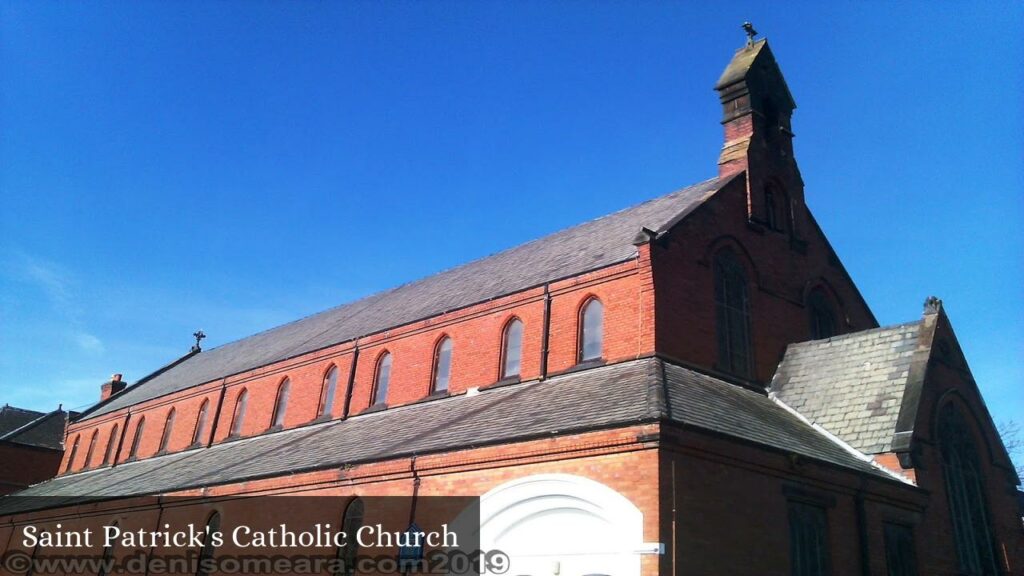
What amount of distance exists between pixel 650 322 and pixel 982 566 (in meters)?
9.41

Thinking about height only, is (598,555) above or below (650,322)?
below

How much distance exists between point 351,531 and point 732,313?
1032cm

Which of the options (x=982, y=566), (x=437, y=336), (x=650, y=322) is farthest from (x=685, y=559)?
(x=437, y=336)

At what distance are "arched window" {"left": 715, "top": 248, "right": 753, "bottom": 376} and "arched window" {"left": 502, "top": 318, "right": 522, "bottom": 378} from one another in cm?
506

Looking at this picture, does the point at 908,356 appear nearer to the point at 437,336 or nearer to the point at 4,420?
the point at 437,336

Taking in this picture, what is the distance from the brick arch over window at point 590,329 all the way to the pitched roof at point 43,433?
3487cm

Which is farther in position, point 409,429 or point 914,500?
point 409,429

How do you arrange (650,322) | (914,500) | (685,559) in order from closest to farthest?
(685,559) → (914,500) → (650,322)

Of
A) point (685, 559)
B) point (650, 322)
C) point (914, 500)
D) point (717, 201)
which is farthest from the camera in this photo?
point (717, 201)

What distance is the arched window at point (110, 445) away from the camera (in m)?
36.2

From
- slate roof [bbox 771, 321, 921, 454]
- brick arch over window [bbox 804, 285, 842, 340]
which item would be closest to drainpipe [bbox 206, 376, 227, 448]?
slate roof [bbox 771, 321, 921, 454]

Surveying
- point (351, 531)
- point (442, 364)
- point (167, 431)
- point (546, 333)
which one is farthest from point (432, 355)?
point (167, 431)

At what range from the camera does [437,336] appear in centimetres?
2286

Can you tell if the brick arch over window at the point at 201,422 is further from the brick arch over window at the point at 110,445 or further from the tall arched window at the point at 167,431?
the brick arch over window at the point at 110,445
